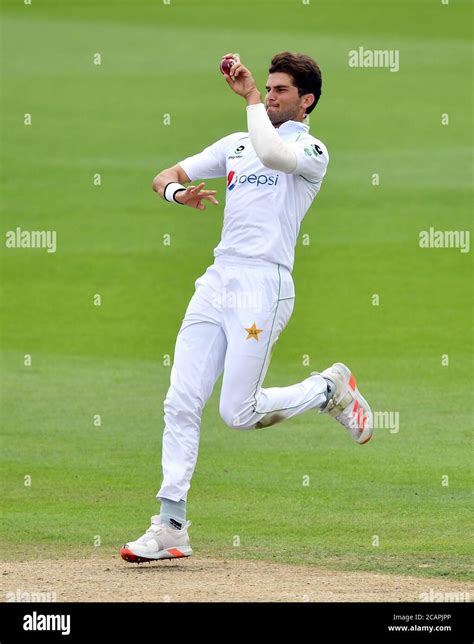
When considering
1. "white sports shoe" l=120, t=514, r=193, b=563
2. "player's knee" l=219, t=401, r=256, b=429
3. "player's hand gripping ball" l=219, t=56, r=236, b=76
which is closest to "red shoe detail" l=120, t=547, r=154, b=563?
"white sports shoe" l=120, t=514, r=193, b=563

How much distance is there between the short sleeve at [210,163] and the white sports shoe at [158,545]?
230cm

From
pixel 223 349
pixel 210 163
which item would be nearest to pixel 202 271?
pixel 210 163

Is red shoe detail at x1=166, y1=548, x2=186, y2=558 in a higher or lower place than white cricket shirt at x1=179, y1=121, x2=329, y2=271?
lower

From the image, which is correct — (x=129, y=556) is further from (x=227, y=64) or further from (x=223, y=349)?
(x=227, y=64)

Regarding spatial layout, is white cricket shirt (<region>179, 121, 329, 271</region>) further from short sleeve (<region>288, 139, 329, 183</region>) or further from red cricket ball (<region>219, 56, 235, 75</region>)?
red cricket ball (<region>219, 56, 235, 75</region>)

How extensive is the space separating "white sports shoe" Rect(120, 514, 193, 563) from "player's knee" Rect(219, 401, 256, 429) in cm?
71

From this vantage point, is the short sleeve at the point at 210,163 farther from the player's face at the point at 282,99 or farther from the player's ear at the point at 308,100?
the player's ear at the point at 308,100

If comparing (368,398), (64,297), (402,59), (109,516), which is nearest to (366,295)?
(64,297)

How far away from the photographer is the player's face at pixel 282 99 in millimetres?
9438

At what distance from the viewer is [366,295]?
21.2 m

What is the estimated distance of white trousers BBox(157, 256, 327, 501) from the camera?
9.16 metres

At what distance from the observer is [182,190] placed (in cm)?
949

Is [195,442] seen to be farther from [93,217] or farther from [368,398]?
[93,217]

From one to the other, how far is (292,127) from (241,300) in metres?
1.23
